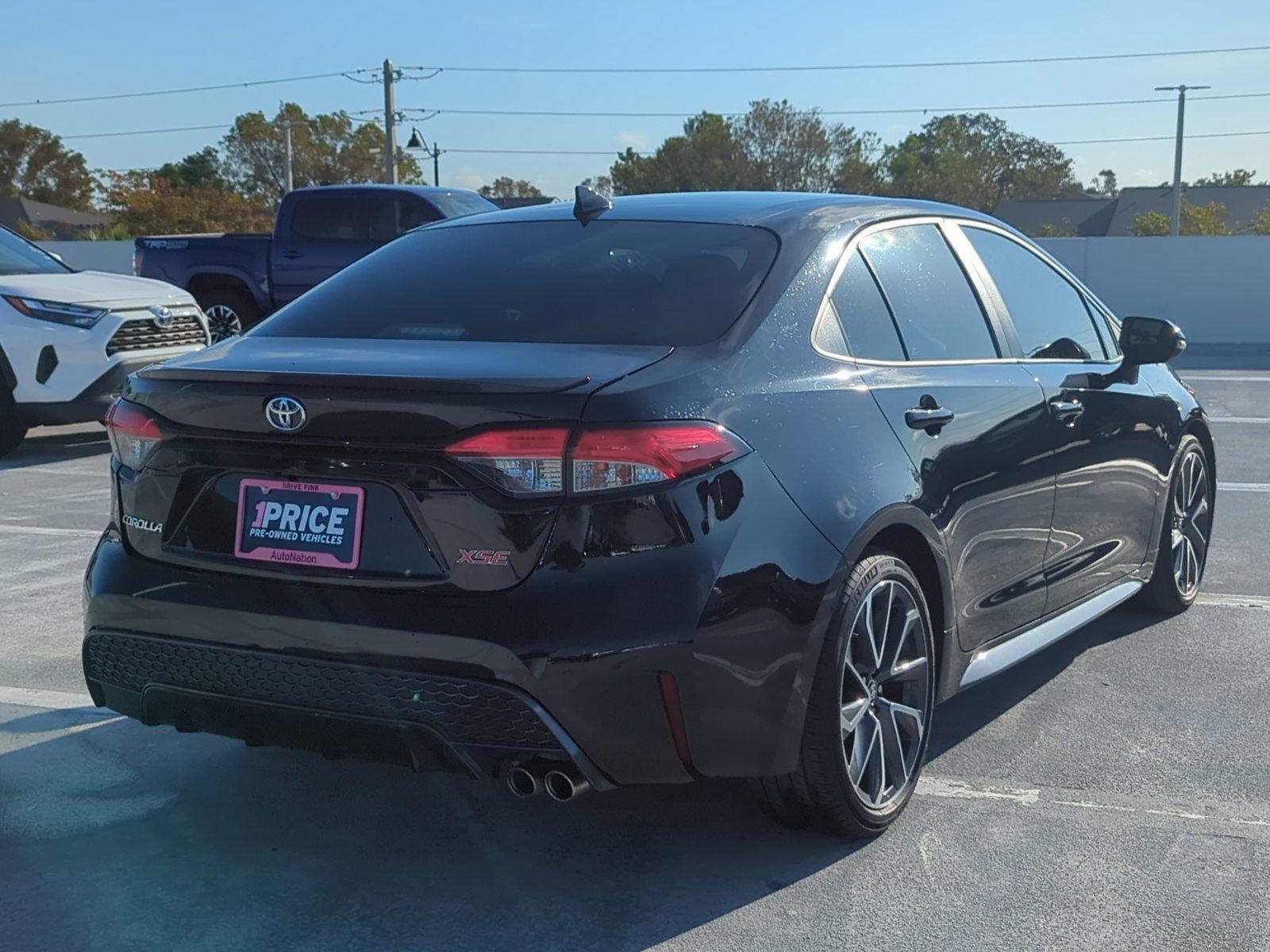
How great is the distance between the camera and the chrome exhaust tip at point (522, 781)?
3080mm

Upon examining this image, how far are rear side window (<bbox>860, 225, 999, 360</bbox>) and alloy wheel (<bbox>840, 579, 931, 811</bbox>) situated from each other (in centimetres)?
78

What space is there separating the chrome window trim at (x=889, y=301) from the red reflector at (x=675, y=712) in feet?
3.35

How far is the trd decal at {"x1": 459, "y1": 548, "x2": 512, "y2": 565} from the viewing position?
9.93ft

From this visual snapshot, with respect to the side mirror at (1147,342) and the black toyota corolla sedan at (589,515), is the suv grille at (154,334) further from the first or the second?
the side mirror at (1147,342)

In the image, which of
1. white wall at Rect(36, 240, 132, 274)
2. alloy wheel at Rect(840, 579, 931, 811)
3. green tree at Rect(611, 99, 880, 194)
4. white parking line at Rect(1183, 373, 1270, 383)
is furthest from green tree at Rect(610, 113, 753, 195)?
alloy wheel at Rect(840, 579, 931, 811)

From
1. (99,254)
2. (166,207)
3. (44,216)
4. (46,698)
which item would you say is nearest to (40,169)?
(44,216)

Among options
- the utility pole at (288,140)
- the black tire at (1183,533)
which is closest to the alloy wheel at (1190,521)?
the black tire at (1183,533)

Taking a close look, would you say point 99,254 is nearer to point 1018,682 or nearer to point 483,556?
point 1018,682

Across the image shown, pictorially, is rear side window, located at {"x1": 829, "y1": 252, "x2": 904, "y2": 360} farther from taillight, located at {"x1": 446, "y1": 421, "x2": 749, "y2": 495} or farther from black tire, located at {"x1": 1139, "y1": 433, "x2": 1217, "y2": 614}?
black tire, located at {"x1": 1139, "y1": 433, "x2": 1217, "y2": 614}

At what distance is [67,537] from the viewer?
7.43 m

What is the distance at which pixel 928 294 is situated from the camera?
4.27 metres

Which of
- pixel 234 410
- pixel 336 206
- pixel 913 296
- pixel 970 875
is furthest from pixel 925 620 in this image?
pixel 336 206

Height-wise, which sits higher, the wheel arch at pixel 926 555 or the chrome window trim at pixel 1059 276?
the chrome window trim at pixel 1059 276

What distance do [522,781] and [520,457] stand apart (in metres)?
0.70
